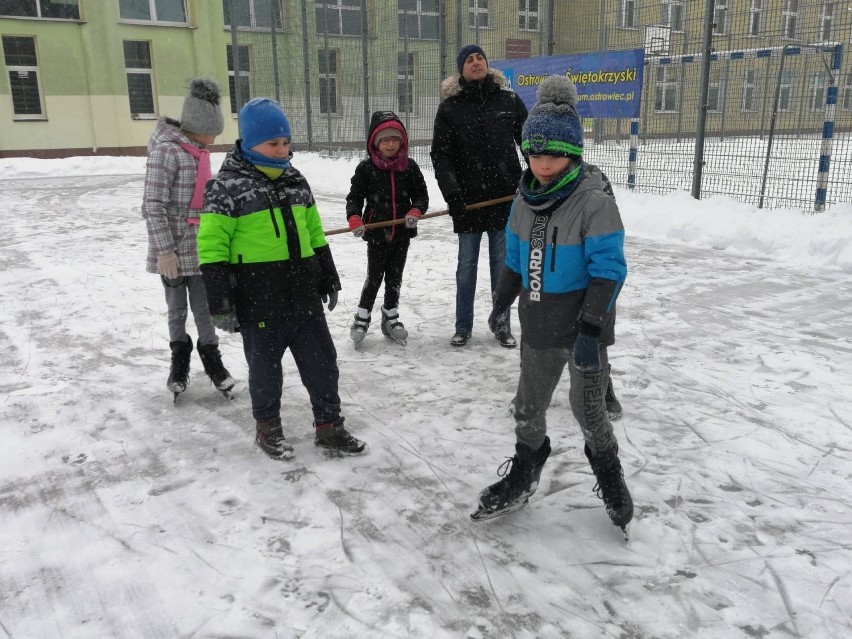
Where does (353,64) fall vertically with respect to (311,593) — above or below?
above

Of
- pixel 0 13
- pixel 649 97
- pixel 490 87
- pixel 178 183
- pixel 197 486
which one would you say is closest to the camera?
pixel 197 486

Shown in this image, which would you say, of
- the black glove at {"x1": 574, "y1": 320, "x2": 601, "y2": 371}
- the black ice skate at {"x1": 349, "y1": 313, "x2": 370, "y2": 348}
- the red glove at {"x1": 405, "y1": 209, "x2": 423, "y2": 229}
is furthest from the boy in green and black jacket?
the black ice skate at {"x1": 349, "y1": 313, "x2": 370, "y2": 348}

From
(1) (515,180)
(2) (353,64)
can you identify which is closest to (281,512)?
(1) (515,180)

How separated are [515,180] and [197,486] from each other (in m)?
2.91

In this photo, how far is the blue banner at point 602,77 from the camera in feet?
30.4

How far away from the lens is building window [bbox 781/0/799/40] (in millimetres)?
8195

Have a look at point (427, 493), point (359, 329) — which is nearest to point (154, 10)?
point (359, 329)

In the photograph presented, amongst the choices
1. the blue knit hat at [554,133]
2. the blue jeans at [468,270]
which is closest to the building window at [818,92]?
the blue jeans at [468,270]

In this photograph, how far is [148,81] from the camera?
21.6 meters

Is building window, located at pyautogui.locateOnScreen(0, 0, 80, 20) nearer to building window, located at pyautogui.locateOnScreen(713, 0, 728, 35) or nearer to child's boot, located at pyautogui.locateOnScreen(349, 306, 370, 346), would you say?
building window, located at pyautogui.locateOnScreen(713, 0, 728, 35)

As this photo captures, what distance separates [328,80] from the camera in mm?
15938

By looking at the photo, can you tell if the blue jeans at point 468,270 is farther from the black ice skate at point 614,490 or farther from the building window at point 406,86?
the building window at point 406,86

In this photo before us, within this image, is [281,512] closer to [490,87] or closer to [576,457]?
[576,457]

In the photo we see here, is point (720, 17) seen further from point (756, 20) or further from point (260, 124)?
point (260, 124)
